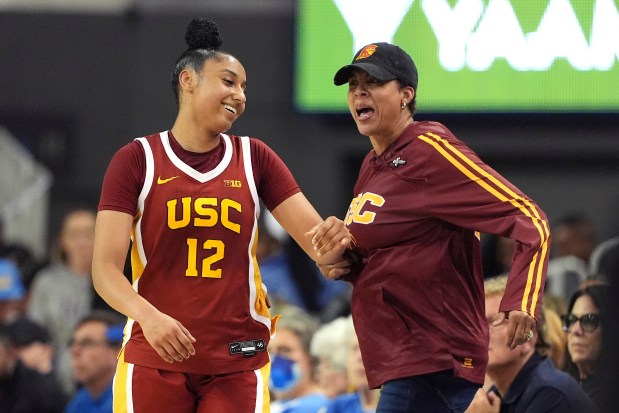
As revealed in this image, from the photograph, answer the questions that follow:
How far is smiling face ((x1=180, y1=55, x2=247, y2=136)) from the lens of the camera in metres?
3.80

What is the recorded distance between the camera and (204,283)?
370 centimetres

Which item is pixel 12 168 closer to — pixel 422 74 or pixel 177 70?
pixel 422 74

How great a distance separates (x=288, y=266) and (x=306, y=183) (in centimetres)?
127

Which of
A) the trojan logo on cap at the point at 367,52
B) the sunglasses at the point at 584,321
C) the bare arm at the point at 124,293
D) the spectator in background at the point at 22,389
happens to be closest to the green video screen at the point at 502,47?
the spectator in background at the point at 22,389

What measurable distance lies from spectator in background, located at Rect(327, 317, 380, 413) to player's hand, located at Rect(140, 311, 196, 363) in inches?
68.7

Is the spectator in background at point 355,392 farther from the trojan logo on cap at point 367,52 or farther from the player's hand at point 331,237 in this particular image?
the trojan logo on cap at point 367,52

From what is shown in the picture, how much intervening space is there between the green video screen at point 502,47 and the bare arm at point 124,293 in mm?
4506

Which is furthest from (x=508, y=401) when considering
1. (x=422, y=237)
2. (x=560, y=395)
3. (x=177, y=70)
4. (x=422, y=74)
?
(x=422, y=74)

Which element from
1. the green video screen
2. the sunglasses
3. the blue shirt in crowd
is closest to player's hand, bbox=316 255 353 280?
the sunglasses

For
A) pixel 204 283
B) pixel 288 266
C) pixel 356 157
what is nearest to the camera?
pixel 204 283

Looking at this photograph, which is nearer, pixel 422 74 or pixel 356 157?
pixel 422 74

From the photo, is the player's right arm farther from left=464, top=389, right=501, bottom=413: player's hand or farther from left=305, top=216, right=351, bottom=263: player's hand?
left=464, top=389, right=501, bottom=413: player's hand

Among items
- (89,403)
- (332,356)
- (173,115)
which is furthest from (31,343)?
(173,115)

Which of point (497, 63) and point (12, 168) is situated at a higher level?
point (497, 63)
